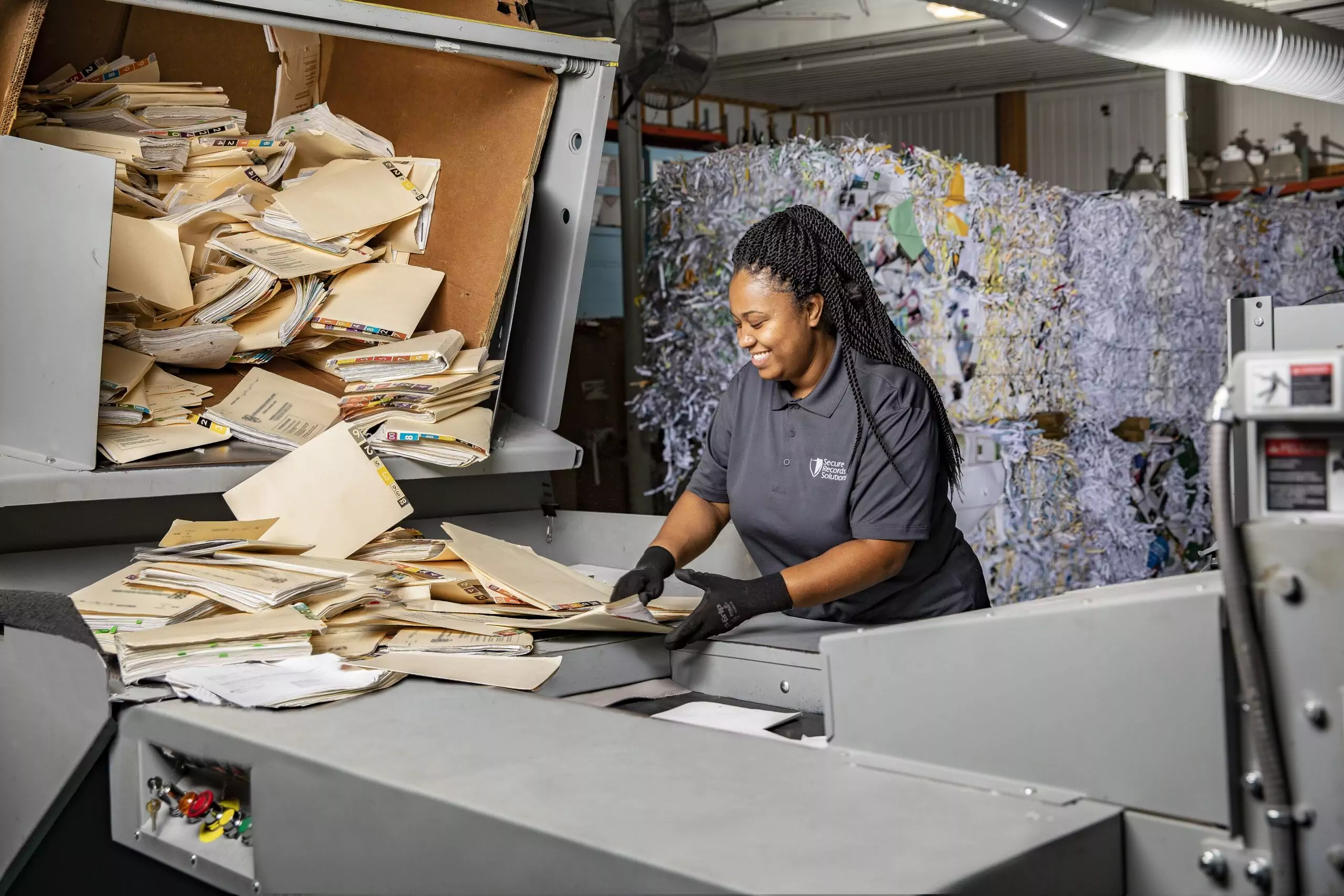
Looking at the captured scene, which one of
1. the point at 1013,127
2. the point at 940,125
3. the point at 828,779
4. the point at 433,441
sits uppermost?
the point at 940,125

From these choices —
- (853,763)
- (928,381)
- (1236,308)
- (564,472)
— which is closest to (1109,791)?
(853,763)

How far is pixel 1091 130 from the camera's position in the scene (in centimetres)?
1223

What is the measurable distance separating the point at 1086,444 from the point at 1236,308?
2.36 metres

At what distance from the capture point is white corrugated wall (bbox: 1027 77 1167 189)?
38.9ft

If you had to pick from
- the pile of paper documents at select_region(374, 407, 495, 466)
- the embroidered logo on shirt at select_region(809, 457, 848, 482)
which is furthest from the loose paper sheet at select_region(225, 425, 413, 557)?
the embroidered logo on shirt at select_region(809, 457, 848, 482)

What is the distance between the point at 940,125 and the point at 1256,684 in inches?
507

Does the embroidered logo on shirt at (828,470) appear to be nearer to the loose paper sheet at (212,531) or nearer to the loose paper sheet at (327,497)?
the loose paper sheet at (327,497)

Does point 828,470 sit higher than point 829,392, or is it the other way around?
point 829,392

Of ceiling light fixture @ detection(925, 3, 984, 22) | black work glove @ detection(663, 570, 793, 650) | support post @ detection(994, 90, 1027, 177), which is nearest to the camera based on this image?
black work glove @ detection(663, 570, 793, 650)

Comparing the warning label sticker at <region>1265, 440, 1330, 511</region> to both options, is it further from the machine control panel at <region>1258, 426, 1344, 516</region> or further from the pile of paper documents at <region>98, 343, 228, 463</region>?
the pile of paper documents at <region>98, 343, 228, 463</region>

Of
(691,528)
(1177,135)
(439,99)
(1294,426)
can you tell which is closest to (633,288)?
(439,99)

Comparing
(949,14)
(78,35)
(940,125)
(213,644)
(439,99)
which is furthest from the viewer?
(940,125)

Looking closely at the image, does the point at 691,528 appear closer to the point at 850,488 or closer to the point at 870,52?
the point at 850,488

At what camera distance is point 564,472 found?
173 inches
